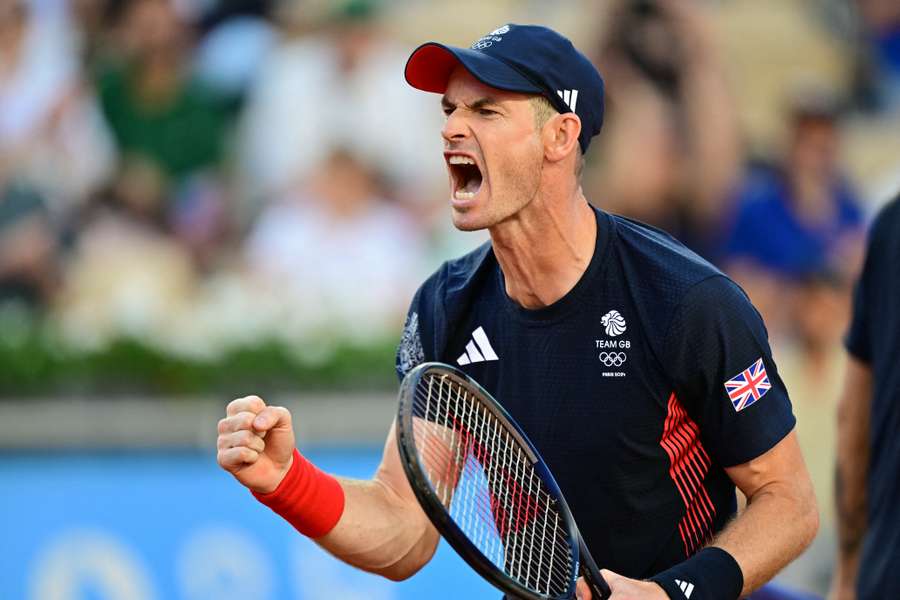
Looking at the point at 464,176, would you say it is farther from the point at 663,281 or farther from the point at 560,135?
the point at 663,281

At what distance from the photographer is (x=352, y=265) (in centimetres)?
1019

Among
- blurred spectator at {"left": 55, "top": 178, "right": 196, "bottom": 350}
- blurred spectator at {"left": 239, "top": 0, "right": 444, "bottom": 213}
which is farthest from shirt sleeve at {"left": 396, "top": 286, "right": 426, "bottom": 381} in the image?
blurred spectator at {"left": 55, "top": 178, "right": 196, "bottom": 350}

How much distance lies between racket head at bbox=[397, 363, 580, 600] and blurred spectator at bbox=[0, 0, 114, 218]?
7.59m

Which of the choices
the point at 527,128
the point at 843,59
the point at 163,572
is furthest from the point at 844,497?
the point at 843,59

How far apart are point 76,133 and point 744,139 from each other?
4.69 meters

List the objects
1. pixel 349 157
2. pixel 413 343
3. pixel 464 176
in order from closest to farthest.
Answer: pixel 464 176 < pixel 413 343 < pixel 349 157

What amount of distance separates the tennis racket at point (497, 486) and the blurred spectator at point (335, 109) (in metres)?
6.73

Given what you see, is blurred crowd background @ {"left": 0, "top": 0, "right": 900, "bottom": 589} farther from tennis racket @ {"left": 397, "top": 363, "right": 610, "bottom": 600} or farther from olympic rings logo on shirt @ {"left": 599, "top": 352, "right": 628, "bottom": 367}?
olympic rings logo on shirt @ {"left": 599, "top": 352, "right": 628, "bottom": 367}

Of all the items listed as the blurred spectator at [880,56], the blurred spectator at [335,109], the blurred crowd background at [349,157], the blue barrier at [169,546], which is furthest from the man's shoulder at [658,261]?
the blurred spectator at [880,56]

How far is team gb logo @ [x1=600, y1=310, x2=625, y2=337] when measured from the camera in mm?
3645

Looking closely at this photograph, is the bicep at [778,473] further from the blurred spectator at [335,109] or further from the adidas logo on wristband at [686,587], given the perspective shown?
the blurred spectator at [335,109]

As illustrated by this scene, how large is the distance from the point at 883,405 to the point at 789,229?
554 centimetres

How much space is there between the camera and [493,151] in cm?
362

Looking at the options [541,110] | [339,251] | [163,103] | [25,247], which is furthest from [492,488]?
[25,247]
